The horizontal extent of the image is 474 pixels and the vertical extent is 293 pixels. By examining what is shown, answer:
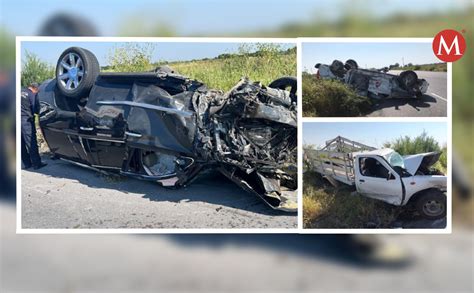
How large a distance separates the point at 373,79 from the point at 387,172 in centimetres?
72

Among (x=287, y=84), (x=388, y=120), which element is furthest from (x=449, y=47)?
(x=287, y=84)

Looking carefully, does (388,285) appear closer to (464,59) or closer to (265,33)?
(464,59)

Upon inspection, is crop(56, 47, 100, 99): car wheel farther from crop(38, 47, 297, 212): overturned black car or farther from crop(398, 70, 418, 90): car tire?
crop(398, 70, 418, 90): car tire

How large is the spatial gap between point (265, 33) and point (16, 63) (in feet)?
6.24

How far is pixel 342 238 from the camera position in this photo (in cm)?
484

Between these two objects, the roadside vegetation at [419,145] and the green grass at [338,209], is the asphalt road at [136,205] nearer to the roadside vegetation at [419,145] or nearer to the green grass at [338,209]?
the green grass at [338,209]

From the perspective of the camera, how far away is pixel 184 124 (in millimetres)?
4957

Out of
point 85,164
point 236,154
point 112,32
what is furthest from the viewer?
point 85,164

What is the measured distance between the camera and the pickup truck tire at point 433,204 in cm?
481

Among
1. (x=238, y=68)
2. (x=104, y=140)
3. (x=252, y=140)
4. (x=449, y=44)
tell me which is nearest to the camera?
(x=449, y=44)

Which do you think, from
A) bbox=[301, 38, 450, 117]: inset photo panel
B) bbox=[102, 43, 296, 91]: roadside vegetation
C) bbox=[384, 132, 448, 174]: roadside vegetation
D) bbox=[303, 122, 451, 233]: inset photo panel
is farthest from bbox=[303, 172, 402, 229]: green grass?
bbox=[102, 43, 296, 91]: roadside vegetation

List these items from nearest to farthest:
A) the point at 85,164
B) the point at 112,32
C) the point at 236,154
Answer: the point at 112,32 → the point at 236,154 → the point at 85,164

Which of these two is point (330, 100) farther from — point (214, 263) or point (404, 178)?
point (214, 263)

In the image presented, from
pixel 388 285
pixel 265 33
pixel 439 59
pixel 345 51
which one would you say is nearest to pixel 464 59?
pixel 439 59
